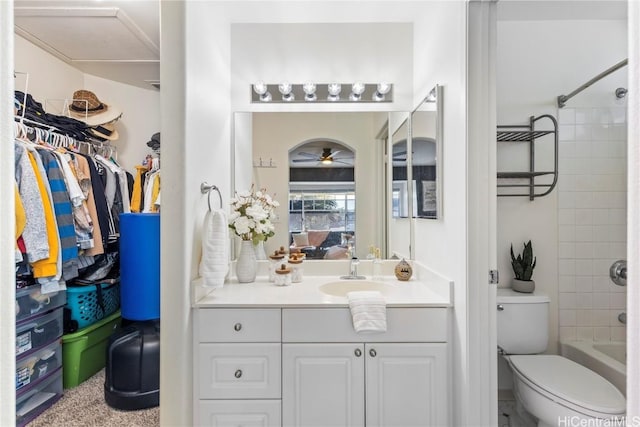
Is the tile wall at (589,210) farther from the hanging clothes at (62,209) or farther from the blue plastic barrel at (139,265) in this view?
the hanging clothes at (62,209)

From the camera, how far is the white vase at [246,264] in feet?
5.97

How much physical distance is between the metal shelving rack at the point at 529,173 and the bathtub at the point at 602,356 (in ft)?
3.28

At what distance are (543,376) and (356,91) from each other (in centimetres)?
198

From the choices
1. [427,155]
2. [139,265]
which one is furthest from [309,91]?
[139,265]

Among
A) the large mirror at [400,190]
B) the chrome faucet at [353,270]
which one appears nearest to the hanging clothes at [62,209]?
the chrome faucet at [353,270]

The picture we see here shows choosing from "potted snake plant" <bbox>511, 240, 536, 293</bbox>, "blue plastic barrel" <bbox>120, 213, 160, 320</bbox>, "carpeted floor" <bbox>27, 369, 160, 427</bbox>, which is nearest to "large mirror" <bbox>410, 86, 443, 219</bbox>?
"potted snake plant" <bbox>511, 240, 536, 293</bbox>

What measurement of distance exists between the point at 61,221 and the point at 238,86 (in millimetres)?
1409

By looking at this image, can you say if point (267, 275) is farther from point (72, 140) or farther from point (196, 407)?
point (72, 140)

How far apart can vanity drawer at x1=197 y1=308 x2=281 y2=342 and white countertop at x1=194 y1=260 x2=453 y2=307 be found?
0.04 m

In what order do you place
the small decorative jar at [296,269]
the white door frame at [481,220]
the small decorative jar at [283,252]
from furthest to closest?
1. the small decorative jar at [283,252]
2. the small decorative jar at [296,269]
3. the white door frame at [481,220]

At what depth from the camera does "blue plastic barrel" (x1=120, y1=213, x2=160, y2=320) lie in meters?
1.84

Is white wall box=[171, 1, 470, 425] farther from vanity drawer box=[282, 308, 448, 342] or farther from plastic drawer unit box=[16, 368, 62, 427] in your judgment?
plastic drawer unit box=[16, 368, 62, 427]

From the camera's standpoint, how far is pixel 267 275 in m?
1.97

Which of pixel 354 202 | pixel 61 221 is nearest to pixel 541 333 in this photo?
pixel 354 202
